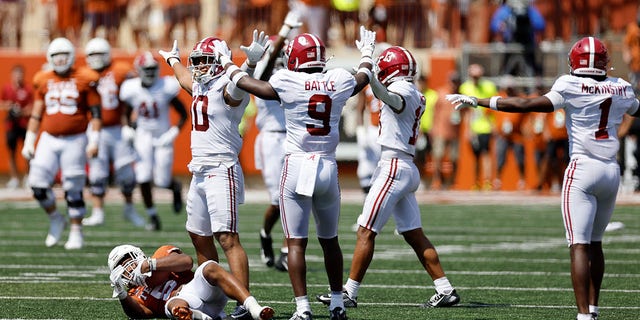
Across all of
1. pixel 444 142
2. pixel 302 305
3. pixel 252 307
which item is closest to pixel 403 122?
pixel 302 305

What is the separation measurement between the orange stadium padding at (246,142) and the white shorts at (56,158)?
29.7 feet

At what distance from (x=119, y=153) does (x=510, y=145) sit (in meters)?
8.08

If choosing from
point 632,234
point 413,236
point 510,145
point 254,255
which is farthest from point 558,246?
point 510,145

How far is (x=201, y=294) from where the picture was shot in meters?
7.71

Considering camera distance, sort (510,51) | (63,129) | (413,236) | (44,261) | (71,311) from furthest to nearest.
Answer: (510,51) < (63,129) < (44,261) < (413,236) < (71,311)

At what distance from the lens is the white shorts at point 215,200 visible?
834cm

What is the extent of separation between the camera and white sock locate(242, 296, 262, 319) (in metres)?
7.30

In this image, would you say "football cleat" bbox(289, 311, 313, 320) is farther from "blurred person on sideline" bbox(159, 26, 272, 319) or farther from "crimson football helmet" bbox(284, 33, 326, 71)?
"crimson football helmet" bbox(284, 33, 326, 71)

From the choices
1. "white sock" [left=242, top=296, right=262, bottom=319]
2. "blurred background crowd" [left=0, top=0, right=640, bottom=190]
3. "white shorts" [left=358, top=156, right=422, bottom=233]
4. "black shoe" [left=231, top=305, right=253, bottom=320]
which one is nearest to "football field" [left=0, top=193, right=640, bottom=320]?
"black shoe" [left=231, top=305, right=253, bottom=320]

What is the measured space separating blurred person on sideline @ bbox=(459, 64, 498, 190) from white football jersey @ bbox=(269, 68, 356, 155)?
13236mm

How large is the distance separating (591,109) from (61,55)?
6314mm

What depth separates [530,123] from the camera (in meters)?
22.2

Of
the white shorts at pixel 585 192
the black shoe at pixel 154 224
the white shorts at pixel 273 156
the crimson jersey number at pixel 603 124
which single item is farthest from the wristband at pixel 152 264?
the black shoe at pixel 154 224

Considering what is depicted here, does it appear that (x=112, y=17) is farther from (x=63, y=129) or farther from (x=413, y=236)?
(x=413, y=236)
